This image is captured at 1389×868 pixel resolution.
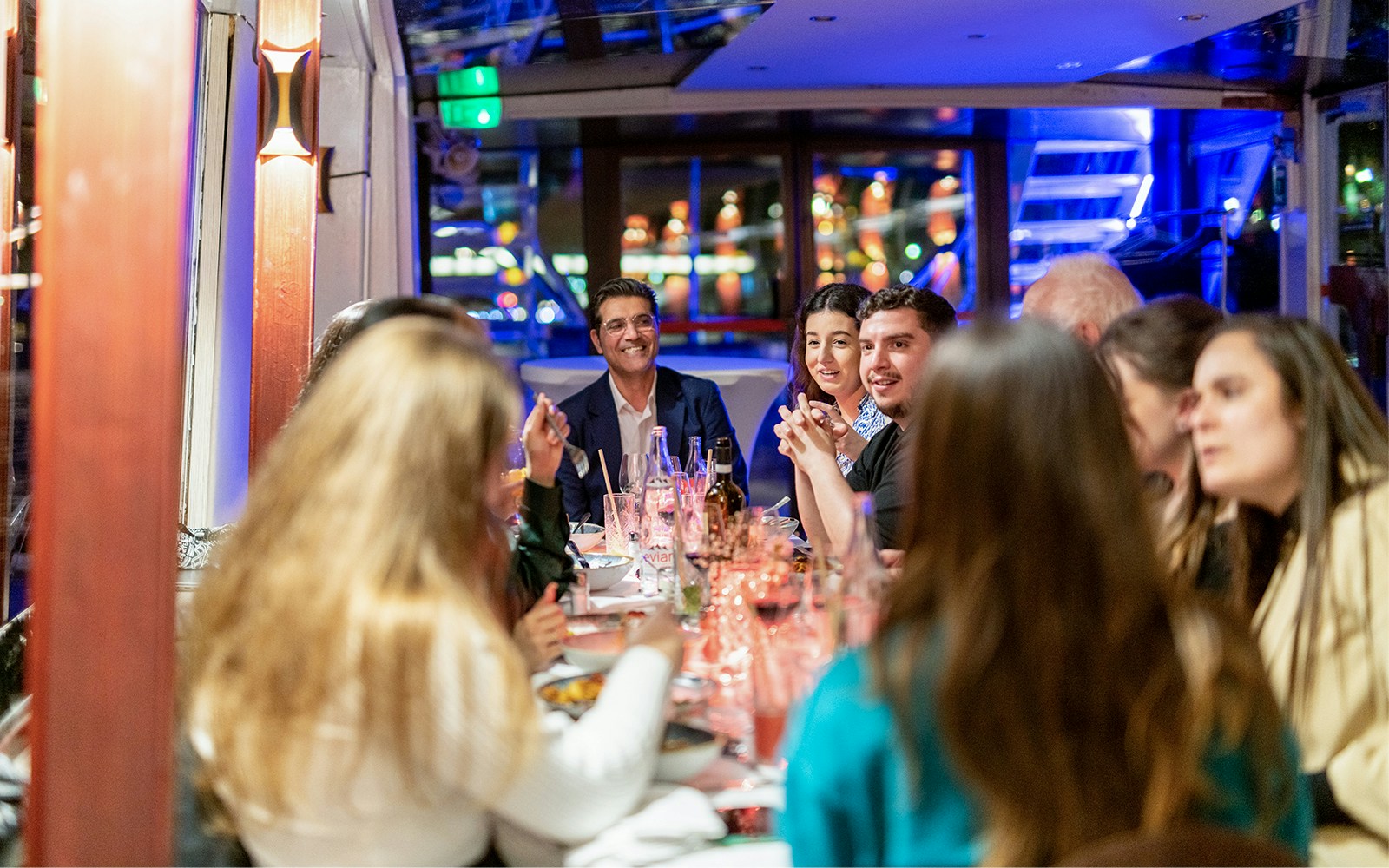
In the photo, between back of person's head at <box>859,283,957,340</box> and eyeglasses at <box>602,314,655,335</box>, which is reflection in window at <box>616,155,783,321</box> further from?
back of person's head at <box>859,283,957,340</box>

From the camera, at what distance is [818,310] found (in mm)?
4098

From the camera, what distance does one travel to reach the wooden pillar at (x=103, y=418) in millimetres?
1235

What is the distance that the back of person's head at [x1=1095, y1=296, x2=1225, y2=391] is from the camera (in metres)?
1.93

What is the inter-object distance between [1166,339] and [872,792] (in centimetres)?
110

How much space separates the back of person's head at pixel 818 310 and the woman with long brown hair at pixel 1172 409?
2.05 m

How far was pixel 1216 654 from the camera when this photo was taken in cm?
117

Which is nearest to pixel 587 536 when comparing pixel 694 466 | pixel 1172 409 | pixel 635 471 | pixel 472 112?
pixel 635 471

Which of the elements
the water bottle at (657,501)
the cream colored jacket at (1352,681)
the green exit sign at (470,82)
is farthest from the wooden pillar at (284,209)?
the green exit sign at (470,82)

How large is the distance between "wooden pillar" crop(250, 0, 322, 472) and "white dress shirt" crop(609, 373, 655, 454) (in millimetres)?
1374

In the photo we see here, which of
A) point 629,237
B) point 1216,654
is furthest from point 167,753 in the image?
point 629,237

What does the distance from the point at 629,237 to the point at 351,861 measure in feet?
28.0

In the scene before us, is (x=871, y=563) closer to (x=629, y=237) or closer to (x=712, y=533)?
(x=712, y=533)

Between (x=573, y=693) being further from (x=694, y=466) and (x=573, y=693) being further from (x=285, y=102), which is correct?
(x=285, y=102)

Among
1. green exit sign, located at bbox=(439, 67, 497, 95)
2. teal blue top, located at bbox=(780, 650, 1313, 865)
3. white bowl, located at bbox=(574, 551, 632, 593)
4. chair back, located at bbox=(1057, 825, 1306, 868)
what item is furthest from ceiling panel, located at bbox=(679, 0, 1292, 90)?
chair back, located at bbox=(1057, 825, 1306, 868)
